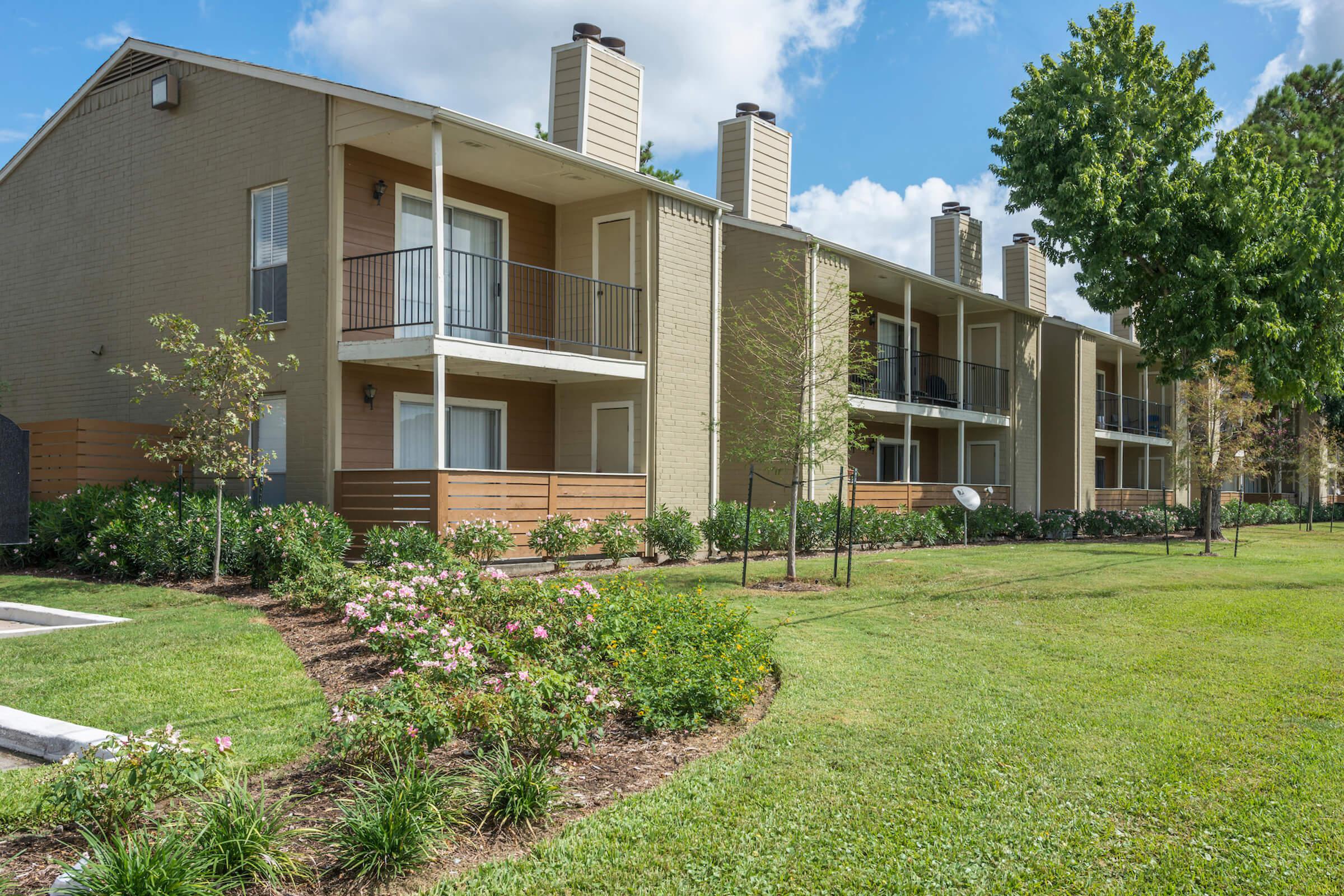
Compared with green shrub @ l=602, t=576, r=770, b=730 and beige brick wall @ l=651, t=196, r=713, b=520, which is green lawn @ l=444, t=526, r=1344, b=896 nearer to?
green shrub @ l=602, t=576, r=770, b=730

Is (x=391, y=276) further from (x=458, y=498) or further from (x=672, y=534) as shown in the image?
(x=672, y=534)

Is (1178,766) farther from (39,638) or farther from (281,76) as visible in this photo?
(281,76)

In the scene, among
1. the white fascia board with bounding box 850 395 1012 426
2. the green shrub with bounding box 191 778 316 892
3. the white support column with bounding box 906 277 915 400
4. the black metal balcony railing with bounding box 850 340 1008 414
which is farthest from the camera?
the black metal balcony railing with bounding box 850 340 1008 414

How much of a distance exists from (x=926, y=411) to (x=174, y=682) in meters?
17.5

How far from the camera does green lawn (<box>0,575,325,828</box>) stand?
550 cm

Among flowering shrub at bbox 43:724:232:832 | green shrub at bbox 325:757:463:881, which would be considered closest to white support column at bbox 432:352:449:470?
flowering shrub at bbox 43:724:232:832

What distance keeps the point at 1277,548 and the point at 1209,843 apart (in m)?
19.0

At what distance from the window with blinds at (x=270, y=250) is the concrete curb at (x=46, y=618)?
5.41 metres

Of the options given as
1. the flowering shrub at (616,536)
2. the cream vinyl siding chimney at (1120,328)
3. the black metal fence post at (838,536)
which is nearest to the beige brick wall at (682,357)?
the flowering shrub at (616,536)

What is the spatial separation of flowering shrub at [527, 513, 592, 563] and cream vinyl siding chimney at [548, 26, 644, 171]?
6375 millimetres

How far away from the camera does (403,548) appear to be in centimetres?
1157

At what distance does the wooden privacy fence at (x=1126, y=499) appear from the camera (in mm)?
27609

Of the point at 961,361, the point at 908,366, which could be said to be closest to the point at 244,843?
the point at 908,366

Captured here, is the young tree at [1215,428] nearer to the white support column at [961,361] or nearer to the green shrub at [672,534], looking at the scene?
the white support column at [961,361]
